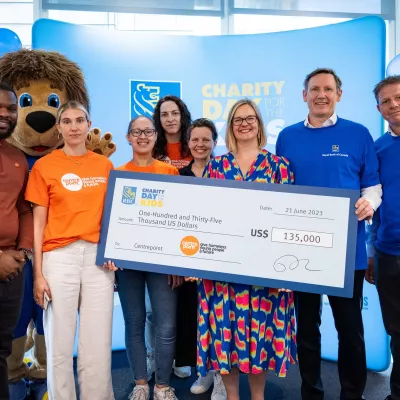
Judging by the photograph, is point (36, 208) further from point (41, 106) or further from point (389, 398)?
point (389, 398)

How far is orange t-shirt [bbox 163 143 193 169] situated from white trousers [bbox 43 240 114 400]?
33.5 inches

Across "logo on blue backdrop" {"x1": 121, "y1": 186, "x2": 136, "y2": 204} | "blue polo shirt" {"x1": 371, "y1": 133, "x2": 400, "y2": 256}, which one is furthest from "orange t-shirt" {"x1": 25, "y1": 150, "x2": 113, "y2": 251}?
"blue polo shirt" {"x1": 371, "y1": 133, "x2": 400, "y2": 256}

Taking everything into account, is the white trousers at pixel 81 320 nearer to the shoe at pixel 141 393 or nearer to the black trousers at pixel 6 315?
the black trousers at pixel 6 315

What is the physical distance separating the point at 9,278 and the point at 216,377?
50.8 inches

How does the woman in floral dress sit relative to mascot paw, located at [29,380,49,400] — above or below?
above

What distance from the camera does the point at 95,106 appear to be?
9.17ft

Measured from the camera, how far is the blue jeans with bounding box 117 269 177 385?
2.05 metres

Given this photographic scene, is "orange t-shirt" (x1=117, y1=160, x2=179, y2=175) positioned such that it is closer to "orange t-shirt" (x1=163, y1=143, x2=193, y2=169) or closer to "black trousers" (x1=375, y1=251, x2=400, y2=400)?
"orange t-shirt" (x1=163, y1=143, x2=193, y2=169)

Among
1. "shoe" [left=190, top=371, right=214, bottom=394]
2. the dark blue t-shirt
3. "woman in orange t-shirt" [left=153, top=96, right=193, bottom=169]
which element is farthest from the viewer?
"woman in orange t-shirt" [left=153, top=96, right=193, bottom=169]

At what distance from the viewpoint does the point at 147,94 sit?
9.30ft

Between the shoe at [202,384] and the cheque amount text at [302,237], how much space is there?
1146 mm

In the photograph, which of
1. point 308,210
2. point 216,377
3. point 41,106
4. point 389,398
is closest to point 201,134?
point 308,210

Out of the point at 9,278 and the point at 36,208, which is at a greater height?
the point at 36,208

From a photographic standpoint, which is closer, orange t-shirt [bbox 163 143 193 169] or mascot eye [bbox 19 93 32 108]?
mascot eye [bbox 19 93 32 108]
